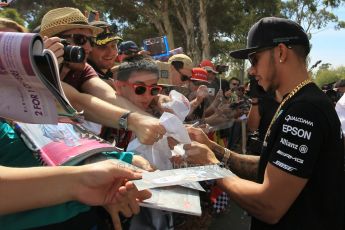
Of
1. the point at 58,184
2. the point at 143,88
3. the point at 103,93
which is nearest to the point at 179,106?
the point at 143,88

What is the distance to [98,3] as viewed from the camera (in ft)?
63.0

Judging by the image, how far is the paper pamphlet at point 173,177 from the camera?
1085mm

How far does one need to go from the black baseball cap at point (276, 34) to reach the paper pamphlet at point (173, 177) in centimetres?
92

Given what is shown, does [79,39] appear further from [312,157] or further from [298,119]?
[312,157]

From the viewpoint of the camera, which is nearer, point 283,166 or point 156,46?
point 283,166

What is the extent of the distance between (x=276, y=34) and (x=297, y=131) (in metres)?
0.59

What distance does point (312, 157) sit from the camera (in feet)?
5.50

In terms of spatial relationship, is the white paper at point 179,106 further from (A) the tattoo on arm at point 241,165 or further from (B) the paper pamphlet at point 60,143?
(B) the paper pamphlet at point 60,143

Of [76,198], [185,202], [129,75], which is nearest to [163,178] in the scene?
[185,202]

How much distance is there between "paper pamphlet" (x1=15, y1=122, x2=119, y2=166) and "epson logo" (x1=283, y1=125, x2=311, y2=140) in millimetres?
→ 918

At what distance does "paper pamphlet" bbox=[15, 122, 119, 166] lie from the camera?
106 centimetres

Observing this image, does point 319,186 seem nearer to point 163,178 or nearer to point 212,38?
point 163,178

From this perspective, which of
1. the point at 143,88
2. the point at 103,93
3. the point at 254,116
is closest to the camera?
the point at 103,93

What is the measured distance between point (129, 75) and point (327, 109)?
43.8 inches
